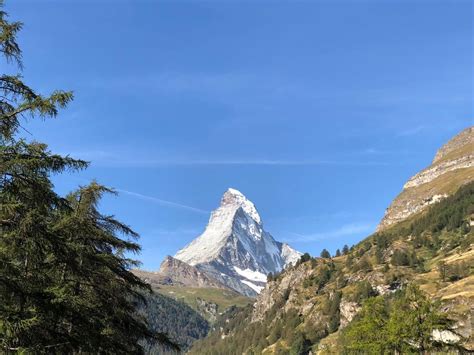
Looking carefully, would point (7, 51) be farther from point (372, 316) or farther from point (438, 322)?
point (372, 316)

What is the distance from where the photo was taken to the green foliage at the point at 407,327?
38.4 meters

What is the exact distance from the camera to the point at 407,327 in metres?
38.9

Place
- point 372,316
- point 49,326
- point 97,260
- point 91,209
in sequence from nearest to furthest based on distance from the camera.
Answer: point 49,326
point 97,260
point 91,209
point 372,316

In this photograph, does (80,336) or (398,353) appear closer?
(80,336)

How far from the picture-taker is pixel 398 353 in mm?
40125

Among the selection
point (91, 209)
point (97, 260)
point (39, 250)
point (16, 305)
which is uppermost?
point (91, 209)

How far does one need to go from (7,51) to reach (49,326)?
27.4 ft

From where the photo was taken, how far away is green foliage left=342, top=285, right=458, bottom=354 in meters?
38.4

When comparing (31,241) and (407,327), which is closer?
(31,241)

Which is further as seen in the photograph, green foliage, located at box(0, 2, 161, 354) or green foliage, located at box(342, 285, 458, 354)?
green foliage, located at box(342, 285, 458, 354)

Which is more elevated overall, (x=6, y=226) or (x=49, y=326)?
(x=6, y=226)

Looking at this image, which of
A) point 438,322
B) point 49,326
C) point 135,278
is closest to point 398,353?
point 438,322

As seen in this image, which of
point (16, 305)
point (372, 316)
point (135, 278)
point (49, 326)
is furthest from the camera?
point (372, 316)

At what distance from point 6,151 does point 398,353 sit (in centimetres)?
3679
